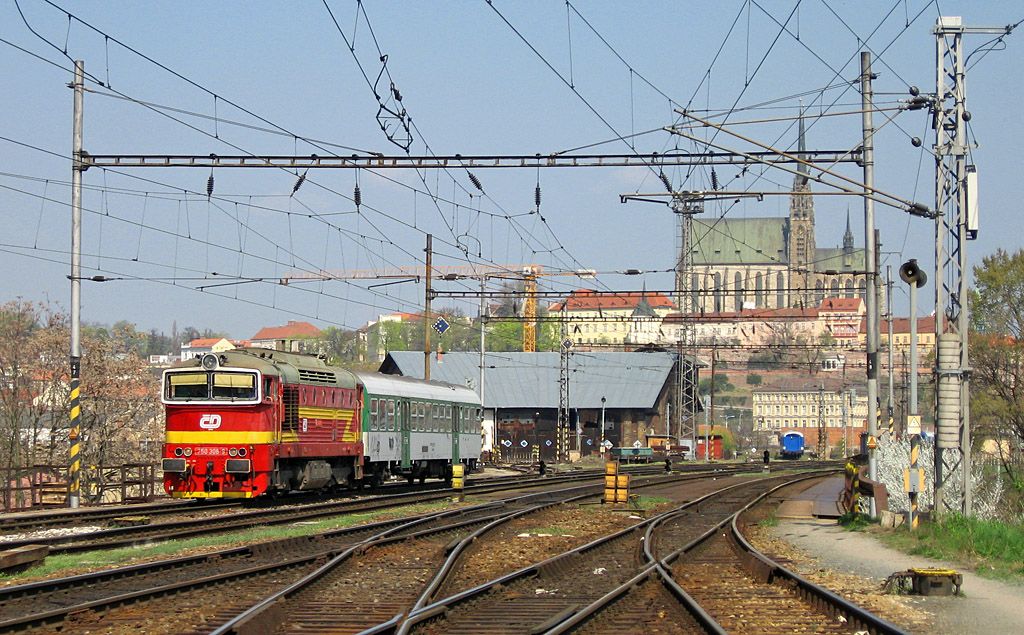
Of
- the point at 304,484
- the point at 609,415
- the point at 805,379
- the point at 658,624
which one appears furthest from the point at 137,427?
the point at 805,379

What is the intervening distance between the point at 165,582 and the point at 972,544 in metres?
11.7

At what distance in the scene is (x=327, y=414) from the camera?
30641 mm

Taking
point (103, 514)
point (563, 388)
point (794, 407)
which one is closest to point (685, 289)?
point (563, 388)

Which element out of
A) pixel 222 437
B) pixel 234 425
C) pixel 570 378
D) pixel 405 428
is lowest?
pixel 405 428

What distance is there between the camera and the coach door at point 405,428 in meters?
36.9

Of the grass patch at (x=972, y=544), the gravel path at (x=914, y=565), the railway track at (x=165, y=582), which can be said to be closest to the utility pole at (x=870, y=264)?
the gravel path at (x=914, y=565)

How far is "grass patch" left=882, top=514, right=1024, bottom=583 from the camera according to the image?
53.5 feet

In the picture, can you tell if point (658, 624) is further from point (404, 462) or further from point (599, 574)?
point (404, 462)

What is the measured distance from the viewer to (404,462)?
3759 cm

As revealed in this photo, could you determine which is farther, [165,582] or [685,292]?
[685,292]

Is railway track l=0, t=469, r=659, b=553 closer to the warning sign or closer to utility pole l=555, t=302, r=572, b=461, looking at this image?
the warning sign

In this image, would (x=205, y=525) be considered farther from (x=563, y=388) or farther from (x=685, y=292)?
(x=563, y=388)

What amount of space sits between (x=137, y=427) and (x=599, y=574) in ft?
175

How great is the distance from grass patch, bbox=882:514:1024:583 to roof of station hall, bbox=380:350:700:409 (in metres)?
78.0
